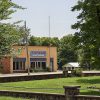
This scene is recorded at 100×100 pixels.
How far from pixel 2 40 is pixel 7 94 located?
6.17m

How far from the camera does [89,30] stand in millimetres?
29766

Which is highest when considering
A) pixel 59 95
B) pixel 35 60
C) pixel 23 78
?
pixel 35 60

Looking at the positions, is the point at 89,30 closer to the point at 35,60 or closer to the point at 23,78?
the point at 23,78

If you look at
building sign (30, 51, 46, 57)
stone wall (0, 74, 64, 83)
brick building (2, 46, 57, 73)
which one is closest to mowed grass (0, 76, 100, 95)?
stone wall (0, 74, 64, 83)

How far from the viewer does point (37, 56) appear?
83.8 m

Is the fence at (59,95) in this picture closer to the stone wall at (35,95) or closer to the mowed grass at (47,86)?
the stone wall at (35,95)

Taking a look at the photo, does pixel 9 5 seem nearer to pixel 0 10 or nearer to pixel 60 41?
pixel 0 10

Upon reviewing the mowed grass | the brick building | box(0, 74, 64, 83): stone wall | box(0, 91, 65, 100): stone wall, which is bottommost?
box(0, 91, 65, 100): stone wall

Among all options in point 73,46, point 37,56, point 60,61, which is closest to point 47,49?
point 37,56

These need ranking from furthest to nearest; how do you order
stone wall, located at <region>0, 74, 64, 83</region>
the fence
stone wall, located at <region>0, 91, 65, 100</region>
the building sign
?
the building sign
stone wall, located at <region>0, 74, 64, 83</region>
stone wall, located at <region>0, 91, 65, 100</region>
the fence

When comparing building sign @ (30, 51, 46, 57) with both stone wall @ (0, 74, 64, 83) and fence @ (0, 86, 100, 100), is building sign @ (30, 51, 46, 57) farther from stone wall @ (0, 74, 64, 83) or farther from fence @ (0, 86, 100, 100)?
fence @ (0, 86, 100, 100)

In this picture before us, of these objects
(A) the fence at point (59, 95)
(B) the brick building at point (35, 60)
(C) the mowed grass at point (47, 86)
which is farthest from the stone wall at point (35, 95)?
(B) the brick building at point (35, 60)

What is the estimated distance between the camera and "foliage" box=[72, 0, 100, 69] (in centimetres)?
2933

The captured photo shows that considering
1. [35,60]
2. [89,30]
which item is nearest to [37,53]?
[35,60]
